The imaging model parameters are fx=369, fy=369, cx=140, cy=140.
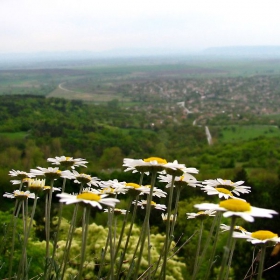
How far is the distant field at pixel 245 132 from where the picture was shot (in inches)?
3184

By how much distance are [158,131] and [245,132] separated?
20.4 m

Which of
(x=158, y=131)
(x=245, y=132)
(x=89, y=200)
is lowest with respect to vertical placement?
(x=158, y=131)

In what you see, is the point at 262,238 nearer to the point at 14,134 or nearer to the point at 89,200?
the point at 89,200

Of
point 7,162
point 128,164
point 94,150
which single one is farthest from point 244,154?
point 128,164

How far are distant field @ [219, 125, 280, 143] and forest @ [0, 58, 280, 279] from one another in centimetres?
23

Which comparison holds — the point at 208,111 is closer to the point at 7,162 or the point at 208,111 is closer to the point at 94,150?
the point at 94,150

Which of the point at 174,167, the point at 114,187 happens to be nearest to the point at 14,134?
the point at 114,187

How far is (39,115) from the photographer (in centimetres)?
8600

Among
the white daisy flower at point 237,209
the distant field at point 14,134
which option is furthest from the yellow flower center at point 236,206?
the distant field at point 14,134

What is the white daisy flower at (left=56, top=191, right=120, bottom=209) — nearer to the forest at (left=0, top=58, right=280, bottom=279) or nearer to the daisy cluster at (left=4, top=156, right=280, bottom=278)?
the daisy cluster at (left=4, top=156, right=280, bottom=278)

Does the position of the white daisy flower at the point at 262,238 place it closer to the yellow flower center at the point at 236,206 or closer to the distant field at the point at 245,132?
the yellow flower center at the point at 236,206

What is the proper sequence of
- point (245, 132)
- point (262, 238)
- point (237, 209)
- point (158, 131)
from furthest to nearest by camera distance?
point (158, 131)
point (245, 132)
point (262, 238)
point (237, 209)

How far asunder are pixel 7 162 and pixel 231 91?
412 feet

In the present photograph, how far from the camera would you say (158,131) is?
8775 cm
